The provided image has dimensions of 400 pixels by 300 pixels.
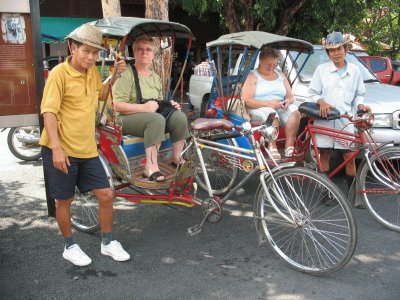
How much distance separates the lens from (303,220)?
3.36 meters

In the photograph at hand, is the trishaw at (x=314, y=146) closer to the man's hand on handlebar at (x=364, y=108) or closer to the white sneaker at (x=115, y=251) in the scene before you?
the man's hand on handlebar at (x=364, y=108)

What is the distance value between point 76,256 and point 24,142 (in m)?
3.80

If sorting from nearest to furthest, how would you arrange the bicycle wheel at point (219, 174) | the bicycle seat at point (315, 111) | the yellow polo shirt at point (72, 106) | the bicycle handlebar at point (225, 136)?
the yellow polo shirt at point (72, 106), the bicycle handlebar at point (225, 136), the bicycle seat at point (315, 111), the bicycle wheel at point (219, 174)

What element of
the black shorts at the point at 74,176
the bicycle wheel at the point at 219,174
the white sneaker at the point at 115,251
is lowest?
the white sneaker at the point at 115,251

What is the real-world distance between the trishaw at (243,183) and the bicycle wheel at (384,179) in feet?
1.30

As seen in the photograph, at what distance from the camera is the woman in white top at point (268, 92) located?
504cm

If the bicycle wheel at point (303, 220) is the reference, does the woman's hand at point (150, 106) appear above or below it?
above

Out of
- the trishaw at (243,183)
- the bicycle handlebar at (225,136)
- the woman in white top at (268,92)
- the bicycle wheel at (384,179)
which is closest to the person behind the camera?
the trishaw at (243,183)

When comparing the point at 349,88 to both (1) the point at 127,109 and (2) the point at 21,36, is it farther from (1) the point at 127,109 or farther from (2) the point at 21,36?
(2) the point at 21,36

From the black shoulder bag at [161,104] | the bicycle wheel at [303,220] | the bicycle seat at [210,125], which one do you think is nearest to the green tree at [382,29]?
the black shoulder bag at [161,104]

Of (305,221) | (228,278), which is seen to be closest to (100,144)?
(228,278)

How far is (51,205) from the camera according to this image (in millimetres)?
4645

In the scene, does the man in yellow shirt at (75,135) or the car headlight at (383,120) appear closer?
the man in yellow shirt at (75,135)

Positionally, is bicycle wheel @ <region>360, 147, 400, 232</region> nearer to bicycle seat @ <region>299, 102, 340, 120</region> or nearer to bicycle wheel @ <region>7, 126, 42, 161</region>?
bicycle seat @ <region>299, 102, 340, 120</region>
